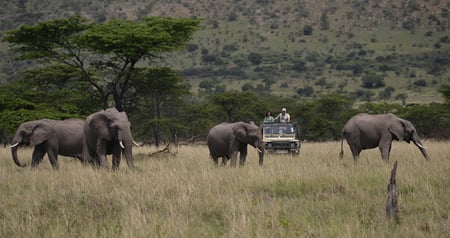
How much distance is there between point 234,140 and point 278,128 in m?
4.98

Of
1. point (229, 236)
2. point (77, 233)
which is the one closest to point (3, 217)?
point (77, 233)

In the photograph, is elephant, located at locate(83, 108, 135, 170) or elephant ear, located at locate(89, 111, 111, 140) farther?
elephant ear, located at locate(89, 111, 111, 140)

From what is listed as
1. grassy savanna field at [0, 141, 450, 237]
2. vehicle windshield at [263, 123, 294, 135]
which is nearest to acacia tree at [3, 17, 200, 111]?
vehicle windshield at [263, 123, 294, 135]

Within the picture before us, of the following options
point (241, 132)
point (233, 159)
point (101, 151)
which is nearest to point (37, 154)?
point (101, 151)

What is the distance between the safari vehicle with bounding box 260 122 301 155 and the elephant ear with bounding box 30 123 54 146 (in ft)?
26.6

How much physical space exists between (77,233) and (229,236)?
2032 mm

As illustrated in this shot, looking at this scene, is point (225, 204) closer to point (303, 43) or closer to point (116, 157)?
point (116, 157)

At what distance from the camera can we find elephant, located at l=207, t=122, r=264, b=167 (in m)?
15.8

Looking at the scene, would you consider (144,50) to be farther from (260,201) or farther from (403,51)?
(403,51)

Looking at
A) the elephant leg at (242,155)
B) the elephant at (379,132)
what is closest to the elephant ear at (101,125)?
the elephant leg at (242,155)

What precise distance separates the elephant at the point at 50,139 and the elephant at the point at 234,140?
412 centimetres

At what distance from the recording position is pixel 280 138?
20.6 metres

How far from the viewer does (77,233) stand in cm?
726

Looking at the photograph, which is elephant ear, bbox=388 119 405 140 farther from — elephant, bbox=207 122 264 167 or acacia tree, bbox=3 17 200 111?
acacia tree, bbox=3 17 200 111
